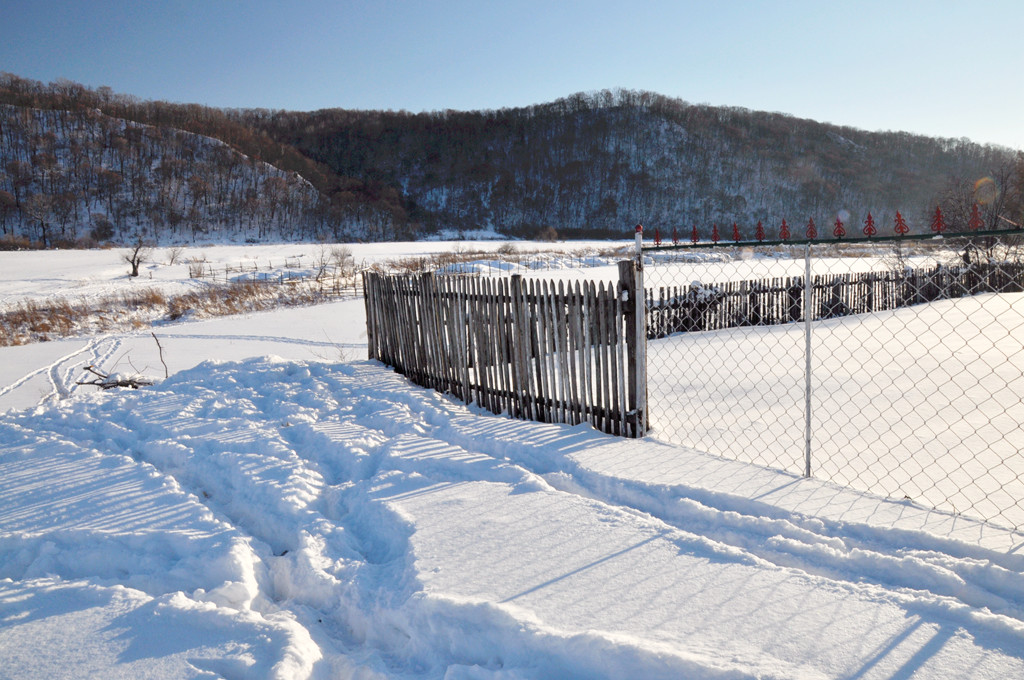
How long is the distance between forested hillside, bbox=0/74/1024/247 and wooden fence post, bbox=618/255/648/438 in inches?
2669

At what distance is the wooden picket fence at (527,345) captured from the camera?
502 cm

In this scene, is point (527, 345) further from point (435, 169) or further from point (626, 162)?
point (435, 169)

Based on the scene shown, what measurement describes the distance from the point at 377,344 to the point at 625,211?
9945cm

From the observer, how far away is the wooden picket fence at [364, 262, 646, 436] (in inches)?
197

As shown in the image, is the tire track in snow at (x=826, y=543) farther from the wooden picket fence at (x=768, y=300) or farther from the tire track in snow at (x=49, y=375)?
the tire track in snow at (x=49, y=375)

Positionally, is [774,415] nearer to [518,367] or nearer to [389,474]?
[518,367]

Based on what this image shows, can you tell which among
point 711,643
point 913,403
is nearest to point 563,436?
point 711,643

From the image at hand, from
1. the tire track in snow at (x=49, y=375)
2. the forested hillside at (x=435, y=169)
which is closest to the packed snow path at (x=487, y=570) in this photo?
the tire track in snow at (x=49, y=375)

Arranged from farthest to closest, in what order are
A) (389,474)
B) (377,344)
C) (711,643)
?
(377,344), (389,474), (711,643)

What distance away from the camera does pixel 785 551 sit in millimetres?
2994

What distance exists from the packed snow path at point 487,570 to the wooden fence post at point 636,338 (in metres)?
0.30

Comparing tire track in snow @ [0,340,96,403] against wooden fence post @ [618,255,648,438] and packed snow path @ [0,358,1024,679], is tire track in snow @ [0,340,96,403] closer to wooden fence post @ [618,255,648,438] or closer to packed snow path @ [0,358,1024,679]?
packed snow path @ [0,358,1024,679]

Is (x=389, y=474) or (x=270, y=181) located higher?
(x=270, y=181)

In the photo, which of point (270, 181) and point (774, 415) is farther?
point (270, 181)
